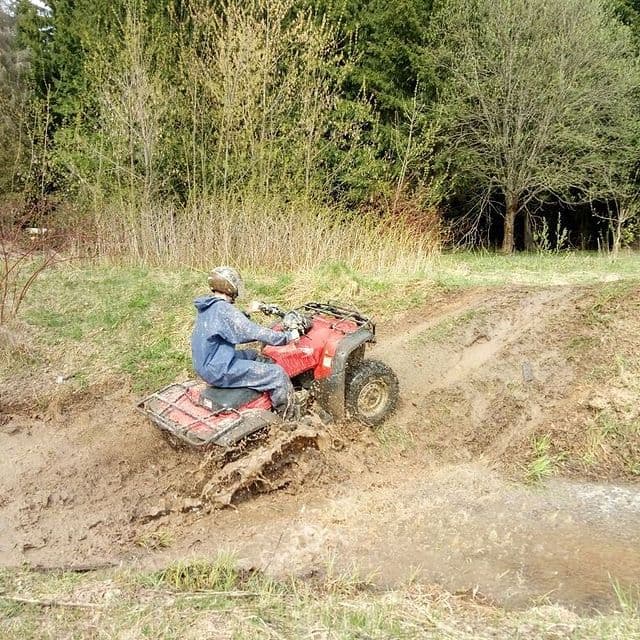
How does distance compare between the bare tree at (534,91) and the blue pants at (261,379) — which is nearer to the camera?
the blue pants at (261,379)

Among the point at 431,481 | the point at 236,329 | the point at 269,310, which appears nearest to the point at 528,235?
the point at 431,481

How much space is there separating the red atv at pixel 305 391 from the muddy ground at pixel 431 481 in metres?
0.32

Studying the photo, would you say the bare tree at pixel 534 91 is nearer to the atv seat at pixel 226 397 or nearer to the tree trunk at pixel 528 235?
the tree trunk at pixel 528 235

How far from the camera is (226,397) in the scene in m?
4.94

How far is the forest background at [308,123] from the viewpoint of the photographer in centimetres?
1110

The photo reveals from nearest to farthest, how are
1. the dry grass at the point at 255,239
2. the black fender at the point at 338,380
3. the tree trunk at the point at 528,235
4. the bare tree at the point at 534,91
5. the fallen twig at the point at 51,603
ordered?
the fallen twig at the point at 51,603 → the black fender at the point at 338,380 → the dry grass at the point at 255,239 → the bare tree at the point at 534,91 → the tree trunk at the point at 528,235

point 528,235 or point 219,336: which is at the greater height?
point 219,336

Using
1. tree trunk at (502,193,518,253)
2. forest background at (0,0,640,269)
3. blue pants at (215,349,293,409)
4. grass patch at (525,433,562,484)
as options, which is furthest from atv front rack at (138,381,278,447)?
tree trunk at (502,193,518,253)

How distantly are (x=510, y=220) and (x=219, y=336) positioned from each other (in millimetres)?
14559

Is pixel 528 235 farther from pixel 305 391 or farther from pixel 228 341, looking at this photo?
pixel 228 341

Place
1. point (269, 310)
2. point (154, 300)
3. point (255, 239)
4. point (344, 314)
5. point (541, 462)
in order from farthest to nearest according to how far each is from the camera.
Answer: point (255, 239) → point (154, 300) → point (344, 314) → point (541, 462) → point (269, 310)

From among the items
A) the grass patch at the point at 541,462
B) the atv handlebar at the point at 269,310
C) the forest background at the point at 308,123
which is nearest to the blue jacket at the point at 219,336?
the atv handlebar at the point at 269,310

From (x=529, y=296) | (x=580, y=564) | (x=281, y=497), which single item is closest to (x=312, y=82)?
(x=529, y=296)

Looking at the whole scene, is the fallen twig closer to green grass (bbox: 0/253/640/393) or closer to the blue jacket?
the blue jacket
